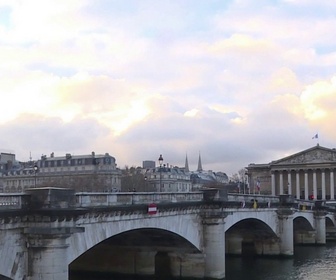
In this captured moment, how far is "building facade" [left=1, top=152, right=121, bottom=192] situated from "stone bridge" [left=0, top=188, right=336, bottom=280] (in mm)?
85501

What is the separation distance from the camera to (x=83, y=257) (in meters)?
44.5

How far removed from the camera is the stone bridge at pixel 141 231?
25203mm

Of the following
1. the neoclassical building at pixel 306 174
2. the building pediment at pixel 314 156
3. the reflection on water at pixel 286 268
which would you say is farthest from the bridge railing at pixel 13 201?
the building pediment at pixel 314 156

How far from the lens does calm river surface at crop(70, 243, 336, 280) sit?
47906mm

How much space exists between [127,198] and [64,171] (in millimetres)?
136635

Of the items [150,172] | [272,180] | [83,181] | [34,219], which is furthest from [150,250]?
[150,172]

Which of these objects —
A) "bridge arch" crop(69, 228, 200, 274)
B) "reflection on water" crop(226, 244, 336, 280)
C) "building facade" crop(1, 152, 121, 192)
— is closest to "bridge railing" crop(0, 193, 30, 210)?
"bridge arch" crop(69, 228, 200, 274)

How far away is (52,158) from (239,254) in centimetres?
11947

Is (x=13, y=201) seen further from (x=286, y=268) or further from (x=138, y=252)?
(x=286, y=268)

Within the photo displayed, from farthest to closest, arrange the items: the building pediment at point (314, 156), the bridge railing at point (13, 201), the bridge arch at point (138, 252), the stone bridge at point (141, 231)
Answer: the building pediment at point (314, 156) < the bridge arch at point (138, 252) < the stone bridge at point (141, 231) < the bridge railing at point (13, 201)

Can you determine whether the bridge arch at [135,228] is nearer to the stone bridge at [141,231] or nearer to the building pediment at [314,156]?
the stone bridge at [141,231]

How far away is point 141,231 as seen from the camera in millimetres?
41500

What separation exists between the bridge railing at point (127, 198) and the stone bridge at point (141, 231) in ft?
0.16

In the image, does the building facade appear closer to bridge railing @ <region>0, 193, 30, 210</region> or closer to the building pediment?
the building pediment
